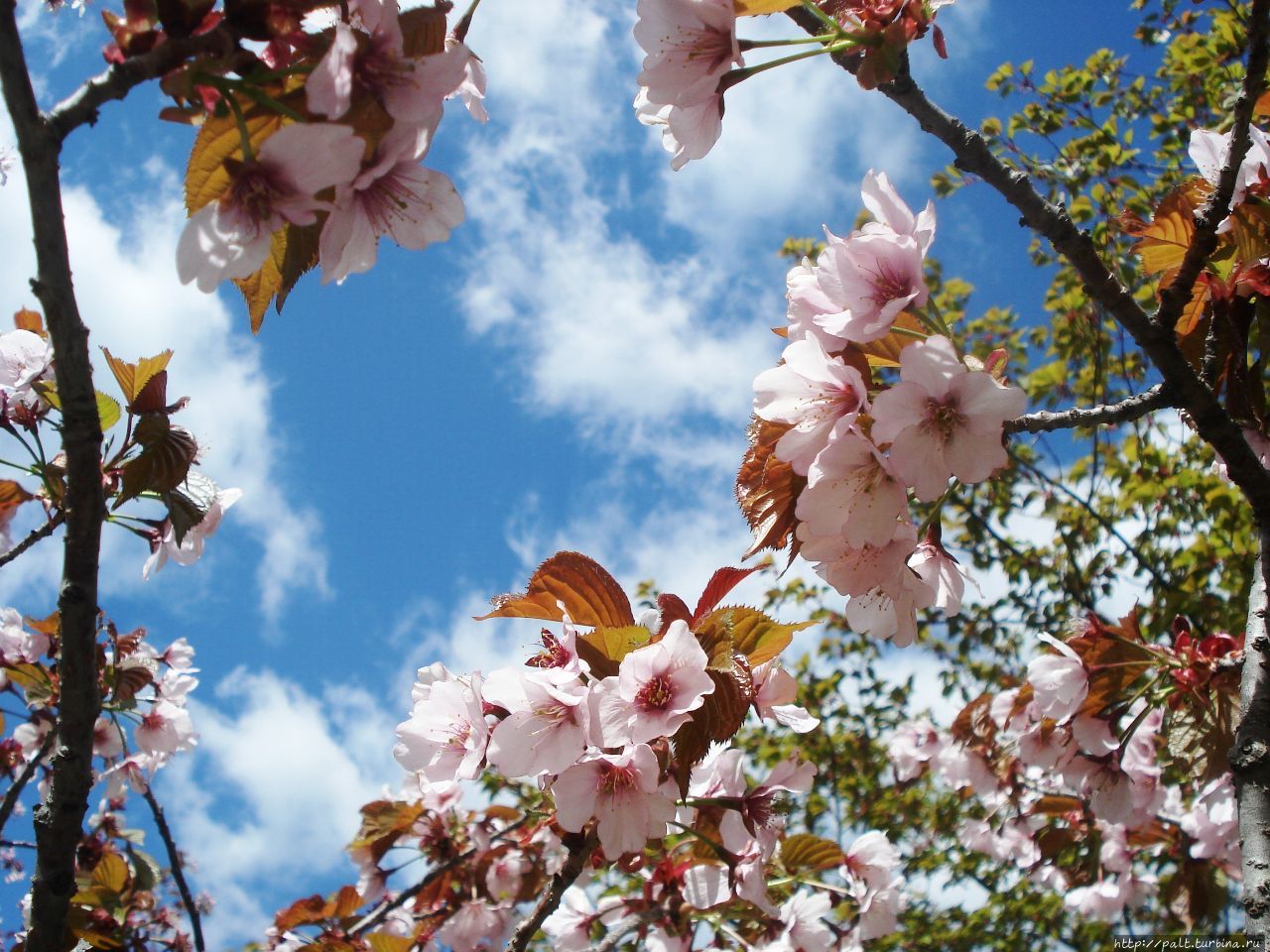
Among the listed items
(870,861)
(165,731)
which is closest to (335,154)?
(870,861)

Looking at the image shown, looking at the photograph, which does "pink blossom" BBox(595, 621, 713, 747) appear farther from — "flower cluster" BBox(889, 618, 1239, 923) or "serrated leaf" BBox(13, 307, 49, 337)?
"serrated leaf" BBox(13, 307, 49, 337)

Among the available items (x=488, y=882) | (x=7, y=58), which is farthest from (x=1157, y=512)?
(x=7, y=58)

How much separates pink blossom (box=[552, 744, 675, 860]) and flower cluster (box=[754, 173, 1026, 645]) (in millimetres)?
435

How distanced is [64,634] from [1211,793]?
2.78 m

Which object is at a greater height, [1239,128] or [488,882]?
[1239,128]

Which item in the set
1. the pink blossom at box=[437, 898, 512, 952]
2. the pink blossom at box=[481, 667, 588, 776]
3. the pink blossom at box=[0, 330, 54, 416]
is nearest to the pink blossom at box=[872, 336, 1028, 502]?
the pink blossom at box=[481, 667, 588, 776]

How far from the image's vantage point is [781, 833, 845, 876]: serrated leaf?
244cm

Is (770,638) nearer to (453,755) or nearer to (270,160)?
(453,755)

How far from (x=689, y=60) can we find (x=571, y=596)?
812mm

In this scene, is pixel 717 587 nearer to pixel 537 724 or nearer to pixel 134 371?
pixel 537 724

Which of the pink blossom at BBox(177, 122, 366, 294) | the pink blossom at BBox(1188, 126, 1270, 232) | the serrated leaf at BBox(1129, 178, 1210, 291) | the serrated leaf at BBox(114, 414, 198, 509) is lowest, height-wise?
the pink blossom at BBox(177, 122, 366, 294)

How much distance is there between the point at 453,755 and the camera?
1626 millimetres

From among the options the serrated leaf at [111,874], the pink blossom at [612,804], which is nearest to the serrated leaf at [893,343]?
the pink blossom at [612,804]

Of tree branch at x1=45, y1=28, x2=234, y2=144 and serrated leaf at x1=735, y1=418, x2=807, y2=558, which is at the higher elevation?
tree branch at x1=45, y1=28, x2=234, y2=144
